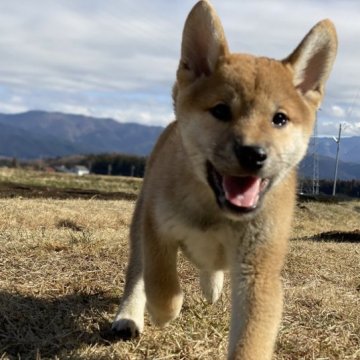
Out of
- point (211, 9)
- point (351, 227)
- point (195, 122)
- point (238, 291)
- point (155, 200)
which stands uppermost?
point (211, 9)

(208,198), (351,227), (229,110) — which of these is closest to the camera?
(229,110)

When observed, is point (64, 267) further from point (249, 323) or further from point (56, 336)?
point (249, 323)

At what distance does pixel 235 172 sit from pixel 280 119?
0.56 m

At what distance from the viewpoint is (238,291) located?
391 centimetres

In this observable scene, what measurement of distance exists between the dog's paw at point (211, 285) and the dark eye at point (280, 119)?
1.81 metres

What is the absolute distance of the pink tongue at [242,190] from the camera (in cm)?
362

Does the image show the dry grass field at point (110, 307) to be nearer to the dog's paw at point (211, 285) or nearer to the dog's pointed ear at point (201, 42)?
the dog's paw at point (211, 285)

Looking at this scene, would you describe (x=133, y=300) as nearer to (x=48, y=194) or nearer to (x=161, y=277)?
(x=161, y=277)

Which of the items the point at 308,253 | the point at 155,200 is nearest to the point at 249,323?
the point at 155,200

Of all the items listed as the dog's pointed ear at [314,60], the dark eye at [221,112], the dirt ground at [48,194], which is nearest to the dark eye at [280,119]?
the dark eye at [221,112]

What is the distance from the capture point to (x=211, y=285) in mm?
5211

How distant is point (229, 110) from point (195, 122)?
0.93 feet

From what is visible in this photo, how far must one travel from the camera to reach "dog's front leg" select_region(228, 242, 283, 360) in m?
3.79

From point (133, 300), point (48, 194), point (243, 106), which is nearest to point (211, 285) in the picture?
point (133, 300)
